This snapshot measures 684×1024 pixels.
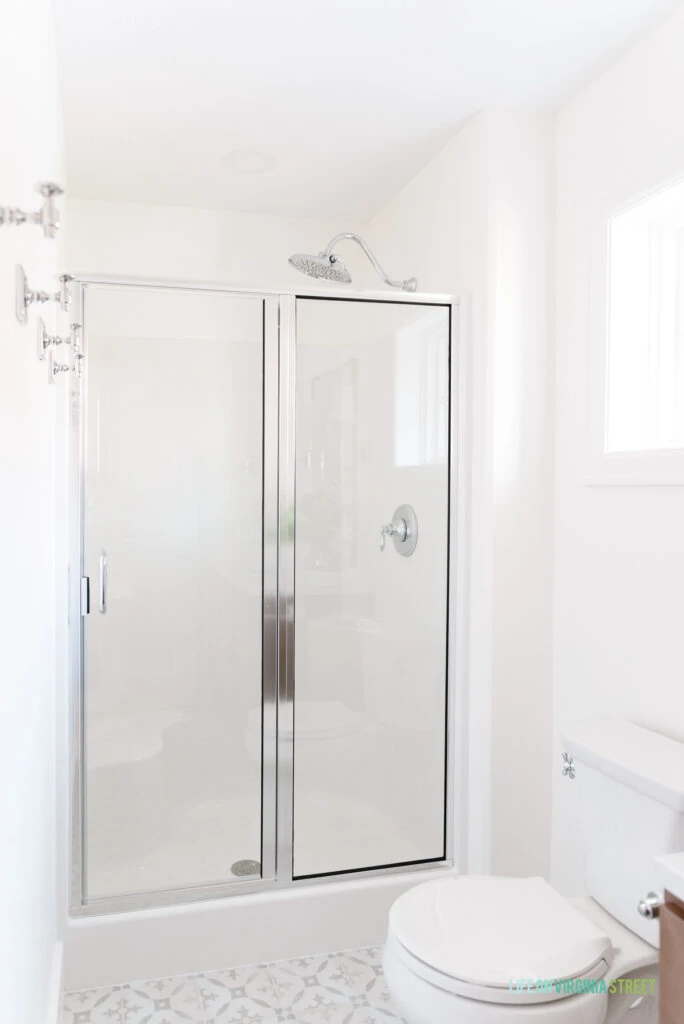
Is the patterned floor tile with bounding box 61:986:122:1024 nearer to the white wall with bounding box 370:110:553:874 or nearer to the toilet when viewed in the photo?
the toilet

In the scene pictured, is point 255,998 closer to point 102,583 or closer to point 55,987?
point 55,987

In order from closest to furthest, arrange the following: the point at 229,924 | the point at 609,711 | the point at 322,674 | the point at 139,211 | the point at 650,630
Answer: the point at 650,630 → the point at 609,711 → the point at 229,924 → the point at 322,674 → the point at 139,211

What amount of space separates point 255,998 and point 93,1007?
0.43m

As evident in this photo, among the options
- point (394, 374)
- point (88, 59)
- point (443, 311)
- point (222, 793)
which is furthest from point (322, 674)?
point (88, 59)

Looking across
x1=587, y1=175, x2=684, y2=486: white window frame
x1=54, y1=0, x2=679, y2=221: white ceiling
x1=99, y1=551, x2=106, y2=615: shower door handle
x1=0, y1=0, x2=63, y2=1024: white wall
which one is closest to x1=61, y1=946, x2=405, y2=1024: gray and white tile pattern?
x1=0, y1=0, x2=63, y2=1024: white wall

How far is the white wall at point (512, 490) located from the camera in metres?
2.41

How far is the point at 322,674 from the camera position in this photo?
99.3 inches

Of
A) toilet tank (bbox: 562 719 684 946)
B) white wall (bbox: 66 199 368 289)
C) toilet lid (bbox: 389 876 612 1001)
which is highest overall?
white wall (bbox: 66 199 368 289)

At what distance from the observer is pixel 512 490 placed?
7.97 ft

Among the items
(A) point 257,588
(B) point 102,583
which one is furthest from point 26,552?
(A) point 257,588

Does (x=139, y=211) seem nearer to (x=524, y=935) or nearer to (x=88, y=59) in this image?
(x=88, y=59)

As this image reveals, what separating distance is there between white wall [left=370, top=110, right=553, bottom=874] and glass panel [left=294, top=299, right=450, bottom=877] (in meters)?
0.16

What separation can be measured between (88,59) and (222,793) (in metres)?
2.10

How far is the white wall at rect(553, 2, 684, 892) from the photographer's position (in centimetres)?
196
